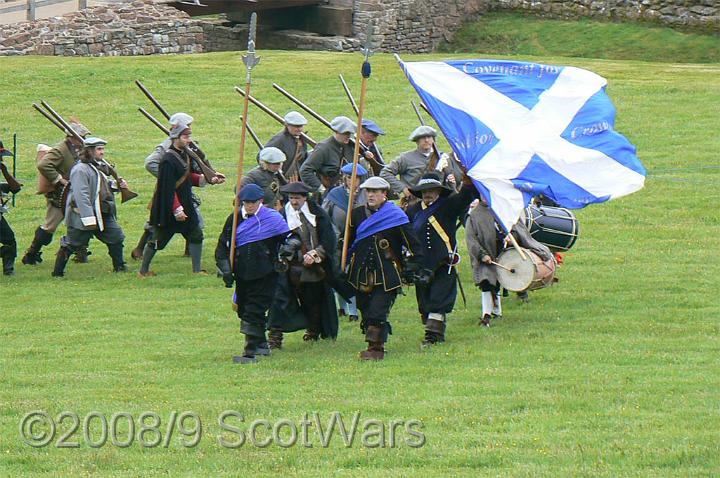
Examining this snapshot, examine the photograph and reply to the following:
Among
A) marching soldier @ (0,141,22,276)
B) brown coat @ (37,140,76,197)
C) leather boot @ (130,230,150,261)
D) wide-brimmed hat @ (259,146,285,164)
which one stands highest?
wide-brimmed hat @ (259,146,285,164)

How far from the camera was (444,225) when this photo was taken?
14.4 meters

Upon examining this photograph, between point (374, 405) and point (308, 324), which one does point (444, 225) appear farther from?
point (374, 405)

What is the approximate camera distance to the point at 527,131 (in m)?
14.6

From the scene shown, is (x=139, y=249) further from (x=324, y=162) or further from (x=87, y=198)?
(x=324, y=162)

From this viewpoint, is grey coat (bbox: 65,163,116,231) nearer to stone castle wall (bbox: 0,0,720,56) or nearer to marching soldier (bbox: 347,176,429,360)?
marching soldier (bbox: 347,176,429,360)

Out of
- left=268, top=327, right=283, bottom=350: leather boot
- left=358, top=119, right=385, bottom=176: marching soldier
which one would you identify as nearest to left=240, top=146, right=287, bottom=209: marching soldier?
left=358, top=119, right=385, bottom=176: marching soldier

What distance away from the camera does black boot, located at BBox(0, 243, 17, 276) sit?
18.5 metres

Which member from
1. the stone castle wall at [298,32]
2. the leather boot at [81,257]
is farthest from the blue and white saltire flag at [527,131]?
the stone castle wall at [298,32]

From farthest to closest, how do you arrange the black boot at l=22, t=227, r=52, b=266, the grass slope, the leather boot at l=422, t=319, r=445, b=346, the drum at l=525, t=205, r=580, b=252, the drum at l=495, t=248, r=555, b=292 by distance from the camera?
the grass slope < the black boot at l=22, t=227, r=52, b=266 < the drum at l=525, t=205, r=580, b=252 < the drum at l=495, t=248, r=555, b=292 < the leather boot at l=422, t=319, r=445, b=346

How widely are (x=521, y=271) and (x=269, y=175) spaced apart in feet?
10.5

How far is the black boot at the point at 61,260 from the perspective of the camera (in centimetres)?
1853

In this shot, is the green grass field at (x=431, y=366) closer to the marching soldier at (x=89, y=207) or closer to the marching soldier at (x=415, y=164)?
the marching soldier at (x=89, y=207)

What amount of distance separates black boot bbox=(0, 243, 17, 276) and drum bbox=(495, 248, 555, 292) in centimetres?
701

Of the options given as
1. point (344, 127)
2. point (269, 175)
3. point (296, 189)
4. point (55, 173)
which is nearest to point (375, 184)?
point (296, 189)
